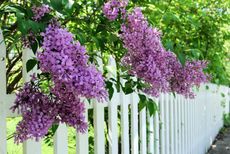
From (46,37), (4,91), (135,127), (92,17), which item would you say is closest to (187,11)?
(135,127)

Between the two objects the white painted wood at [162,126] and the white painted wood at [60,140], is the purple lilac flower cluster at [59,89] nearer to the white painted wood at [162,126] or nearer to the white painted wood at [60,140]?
the white painted wood at [60,140]

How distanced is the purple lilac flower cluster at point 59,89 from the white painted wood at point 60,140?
0.59 m

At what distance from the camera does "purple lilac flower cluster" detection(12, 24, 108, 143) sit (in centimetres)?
120

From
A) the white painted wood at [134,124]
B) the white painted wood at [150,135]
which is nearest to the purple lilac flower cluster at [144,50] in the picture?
the white painted wood at [134,124]

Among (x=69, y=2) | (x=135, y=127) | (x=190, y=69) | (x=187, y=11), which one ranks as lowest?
(x=135, y=127)

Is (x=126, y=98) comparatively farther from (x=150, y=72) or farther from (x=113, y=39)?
(x=150, y=72)

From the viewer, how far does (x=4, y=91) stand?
175cm

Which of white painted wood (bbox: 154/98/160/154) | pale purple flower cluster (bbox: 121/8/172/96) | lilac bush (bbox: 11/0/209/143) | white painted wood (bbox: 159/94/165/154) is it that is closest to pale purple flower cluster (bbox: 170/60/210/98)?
lilac bush (bbox: 11/0/209/143)

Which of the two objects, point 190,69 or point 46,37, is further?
point 190,69

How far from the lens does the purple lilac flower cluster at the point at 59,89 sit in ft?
3.93

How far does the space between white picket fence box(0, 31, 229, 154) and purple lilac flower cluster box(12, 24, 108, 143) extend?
1.35 feet

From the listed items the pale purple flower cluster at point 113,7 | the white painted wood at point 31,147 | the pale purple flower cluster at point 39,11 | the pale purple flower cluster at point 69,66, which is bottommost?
the white painted wood at point 31,147

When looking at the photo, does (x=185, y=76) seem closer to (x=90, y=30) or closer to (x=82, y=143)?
(x=90, y=30)

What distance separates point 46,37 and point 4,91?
1.76 ft
